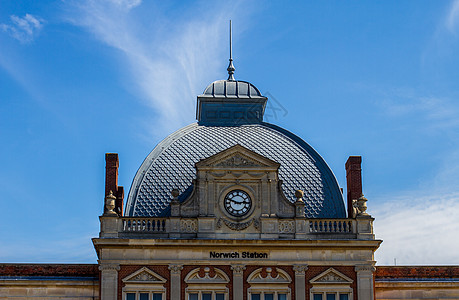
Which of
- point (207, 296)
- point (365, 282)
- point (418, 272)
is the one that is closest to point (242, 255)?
point (207, 296)

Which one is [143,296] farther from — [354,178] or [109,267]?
[354,178]

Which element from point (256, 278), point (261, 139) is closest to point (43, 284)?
point (256, 278)

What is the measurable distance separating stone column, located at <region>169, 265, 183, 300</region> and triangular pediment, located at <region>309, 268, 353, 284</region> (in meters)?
6.84

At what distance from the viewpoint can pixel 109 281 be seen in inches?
1740

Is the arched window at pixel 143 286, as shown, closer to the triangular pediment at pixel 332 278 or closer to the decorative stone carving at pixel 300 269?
the decorative stone carving at pixel 300 269

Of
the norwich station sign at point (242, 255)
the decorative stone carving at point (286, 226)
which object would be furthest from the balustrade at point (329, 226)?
the norwich station sign at point (242, 255)

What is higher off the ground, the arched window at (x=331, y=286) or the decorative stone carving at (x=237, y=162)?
the decorative stone carving at (x=237, y=162)

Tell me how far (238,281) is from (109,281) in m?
6.36

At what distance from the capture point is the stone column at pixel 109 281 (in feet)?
144

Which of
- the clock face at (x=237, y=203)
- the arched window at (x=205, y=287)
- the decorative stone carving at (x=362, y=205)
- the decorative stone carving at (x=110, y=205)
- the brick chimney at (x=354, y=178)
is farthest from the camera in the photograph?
the brick chimney at (x=354, y=178)

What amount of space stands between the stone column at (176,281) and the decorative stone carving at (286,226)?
5470mm

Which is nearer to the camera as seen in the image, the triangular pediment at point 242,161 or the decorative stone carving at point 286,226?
the decorative stone carving at point 286,226

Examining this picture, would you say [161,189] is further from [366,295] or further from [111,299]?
[366,295]

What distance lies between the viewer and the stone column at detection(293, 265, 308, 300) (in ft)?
147
